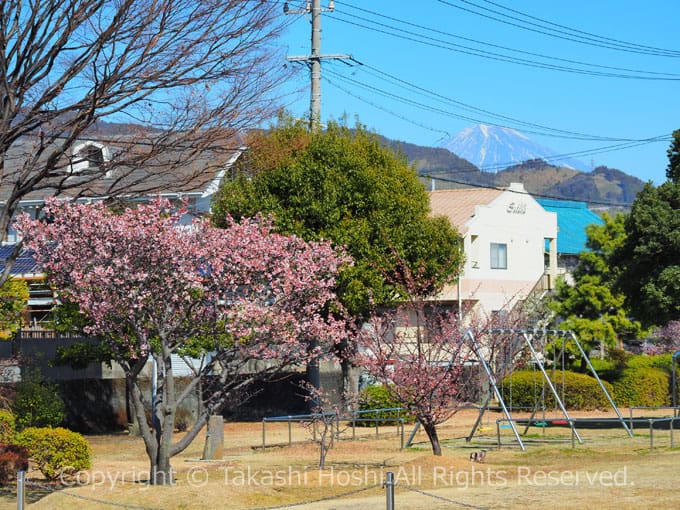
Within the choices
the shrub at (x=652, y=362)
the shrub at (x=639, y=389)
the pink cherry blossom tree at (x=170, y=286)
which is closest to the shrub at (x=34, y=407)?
the pink cherry blossom tree at (x=170, y=286)

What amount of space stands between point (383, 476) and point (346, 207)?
47.3ft

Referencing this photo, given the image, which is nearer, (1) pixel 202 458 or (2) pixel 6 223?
(2) pixel 6 223

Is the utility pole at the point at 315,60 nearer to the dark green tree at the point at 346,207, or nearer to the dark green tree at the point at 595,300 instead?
the dark green tree at the point at 346,207

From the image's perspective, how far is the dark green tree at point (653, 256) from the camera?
106 ft

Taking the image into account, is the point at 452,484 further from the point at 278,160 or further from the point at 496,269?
the point at 496,269

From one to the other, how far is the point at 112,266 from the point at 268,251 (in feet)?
8.40

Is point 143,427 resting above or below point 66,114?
below

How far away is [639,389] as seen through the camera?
39625 mm

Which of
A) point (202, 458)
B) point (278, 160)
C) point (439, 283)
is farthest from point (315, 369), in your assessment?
point (202, 458)

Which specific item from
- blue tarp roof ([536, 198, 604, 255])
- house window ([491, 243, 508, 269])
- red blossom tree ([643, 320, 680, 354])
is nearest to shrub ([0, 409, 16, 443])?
house window ([491, 243, 508, 269])

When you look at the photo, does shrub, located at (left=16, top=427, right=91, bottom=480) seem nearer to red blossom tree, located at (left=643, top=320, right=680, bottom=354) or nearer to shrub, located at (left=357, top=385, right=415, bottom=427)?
shrub, located at (left=357, top=385, right=415, bottom=427)

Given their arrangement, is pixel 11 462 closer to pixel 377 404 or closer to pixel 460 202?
pixel 377 404

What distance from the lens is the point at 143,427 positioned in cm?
1712

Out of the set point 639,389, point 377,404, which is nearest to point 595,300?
point 639,389
